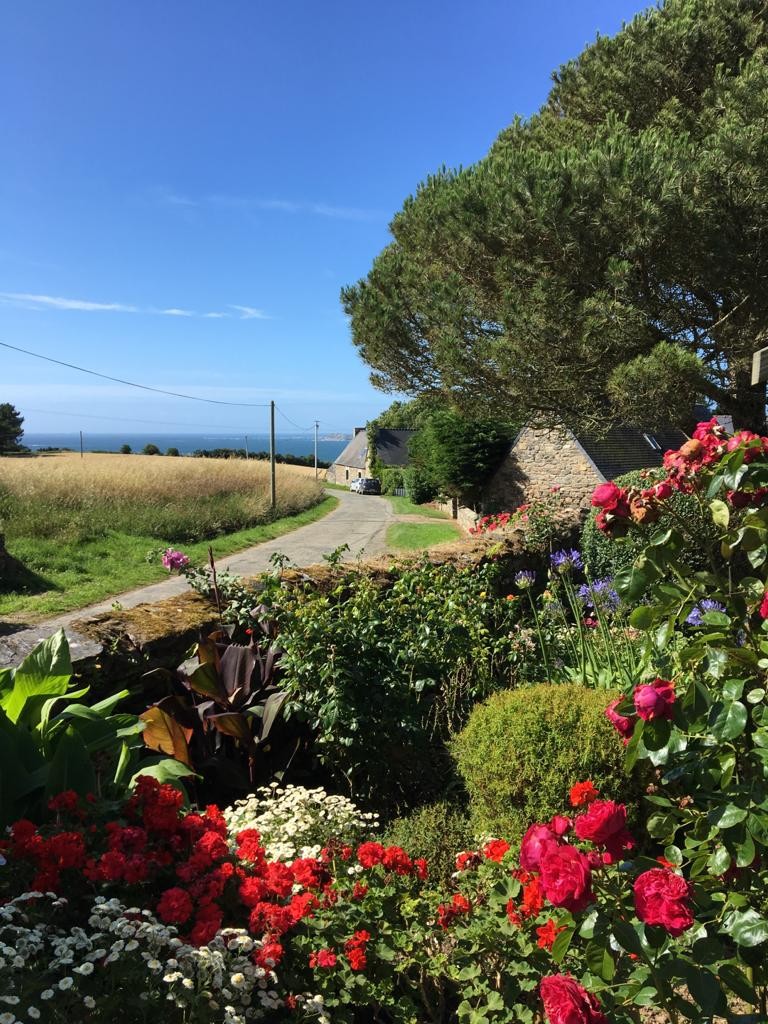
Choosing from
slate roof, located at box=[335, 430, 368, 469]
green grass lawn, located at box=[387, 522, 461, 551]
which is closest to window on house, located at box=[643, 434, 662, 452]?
green grass lawn, located at box=[387, 522, 461, 551]

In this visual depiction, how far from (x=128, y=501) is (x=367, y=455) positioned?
34341 mm

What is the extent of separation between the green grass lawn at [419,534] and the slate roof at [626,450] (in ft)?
15.3

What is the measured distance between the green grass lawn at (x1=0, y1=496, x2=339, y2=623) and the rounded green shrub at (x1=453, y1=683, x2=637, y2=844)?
21.7 feet

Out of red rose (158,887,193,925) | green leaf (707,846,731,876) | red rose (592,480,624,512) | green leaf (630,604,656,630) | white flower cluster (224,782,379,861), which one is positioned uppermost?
red rose (592,480,624,512)

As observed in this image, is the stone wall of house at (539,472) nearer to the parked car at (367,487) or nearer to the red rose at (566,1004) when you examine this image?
the red rose at (566,1004)

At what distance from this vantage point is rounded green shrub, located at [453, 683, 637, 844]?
2.44 meters

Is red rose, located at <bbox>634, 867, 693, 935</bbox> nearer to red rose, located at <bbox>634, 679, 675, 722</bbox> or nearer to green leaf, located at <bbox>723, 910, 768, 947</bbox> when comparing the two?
green leaf, located at <bbox>723, 910, 768, 947</bbox>

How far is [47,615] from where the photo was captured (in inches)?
355

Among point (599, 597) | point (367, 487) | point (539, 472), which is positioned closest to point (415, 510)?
point (539, 472)

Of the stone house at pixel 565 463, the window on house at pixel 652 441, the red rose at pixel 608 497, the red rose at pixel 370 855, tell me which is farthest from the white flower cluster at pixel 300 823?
the window on house at pixel 652 441

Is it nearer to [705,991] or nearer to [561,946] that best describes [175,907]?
[561,946]

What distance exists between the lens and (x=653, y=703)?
140 cm

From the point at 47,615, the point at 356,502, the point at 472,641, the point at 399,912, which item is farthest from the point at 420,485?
the point at 399,912

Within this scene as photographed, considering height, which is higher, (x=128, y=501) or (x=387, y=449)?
(x=387, y=449)
